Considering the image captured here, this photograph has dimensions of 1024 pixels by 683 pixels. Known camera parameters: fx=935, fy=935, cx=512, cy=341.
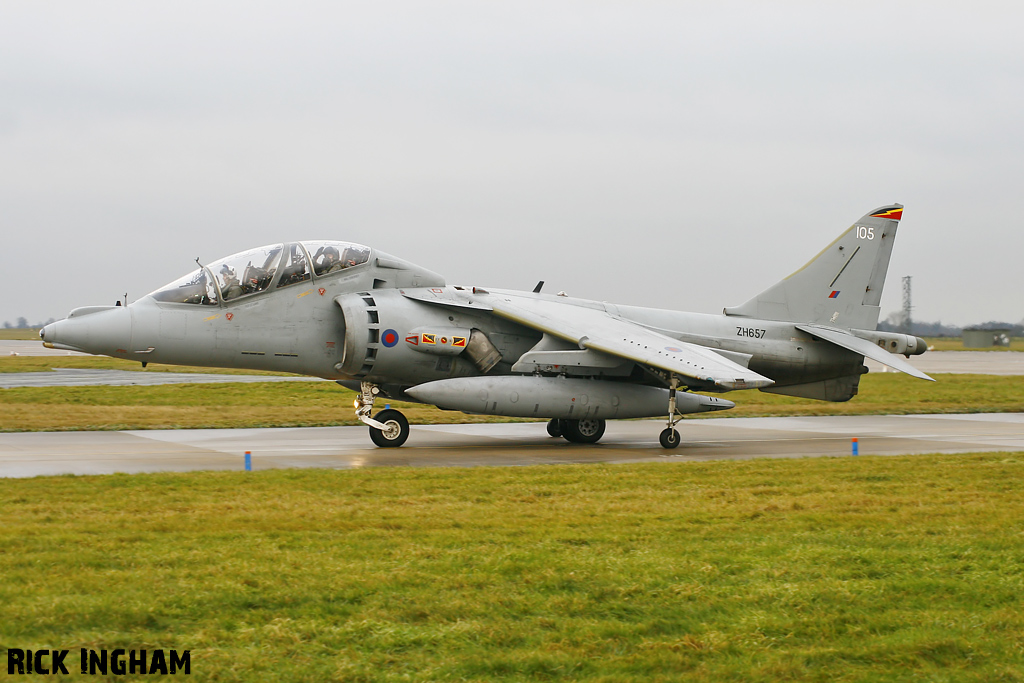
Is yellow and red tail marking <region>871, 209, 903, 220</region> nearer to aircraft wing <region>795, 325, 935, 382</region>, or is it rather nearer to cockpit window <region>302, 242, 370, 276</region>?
aircraft wing <region>795, 325, 935, 382</region>

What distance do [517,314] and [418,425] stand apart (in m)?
5.37

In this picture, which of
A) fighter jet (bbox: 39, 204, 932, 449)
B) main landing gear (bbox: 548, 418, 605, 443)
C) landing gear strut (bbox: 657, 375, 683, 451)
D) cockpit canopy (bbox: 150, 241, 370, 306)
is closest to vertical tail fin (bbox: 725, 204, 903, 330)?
fighter jet (bbox: 39, 204, 932, 449)

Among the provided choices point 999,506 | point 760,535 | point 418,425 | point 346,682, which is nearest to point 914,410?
point 418,425

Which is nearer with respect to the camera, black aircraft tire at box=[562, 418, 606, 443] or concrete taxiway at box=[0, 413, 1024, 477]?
concrete taxiway at box=[0, 413, 1024, 477]

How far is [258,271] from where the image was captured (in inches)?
618

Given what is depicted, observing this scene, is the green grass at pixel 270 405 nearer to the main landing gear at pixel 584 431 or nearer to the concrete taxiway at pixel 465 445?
the concrete taxiway at pixel 465 445

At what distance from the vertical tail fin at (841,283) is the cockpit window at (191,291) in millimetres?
10561

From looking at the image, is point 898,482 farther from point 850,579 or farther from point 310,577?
point 310,577

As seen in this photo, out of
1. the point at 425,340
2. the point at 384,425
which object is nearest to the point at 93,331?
the point at 384,425

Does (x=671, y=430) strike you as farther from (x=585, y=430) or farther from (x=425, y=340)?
(x=425, y=340)

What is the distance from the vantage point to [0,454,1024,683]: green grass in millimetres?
5016

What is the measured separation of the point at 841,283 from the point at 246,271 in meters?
12.1

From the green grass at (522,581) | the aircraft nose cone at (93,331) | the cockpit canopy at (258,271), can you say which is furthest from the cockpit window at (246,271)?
the green grass at (522,581)

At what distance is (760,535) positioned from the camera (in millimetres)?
8086
